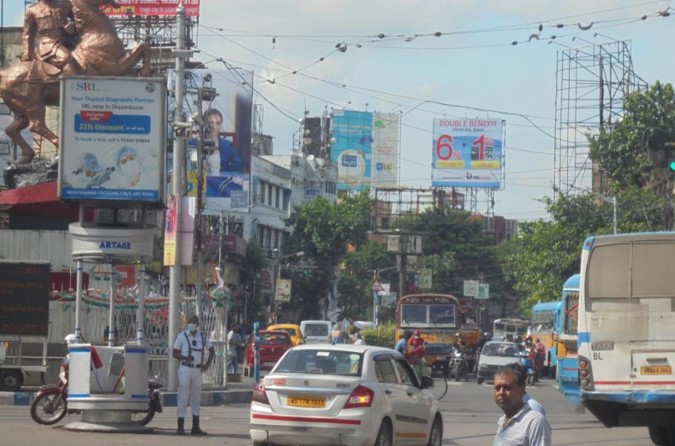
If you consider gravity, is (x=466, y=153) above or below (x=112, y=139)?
above

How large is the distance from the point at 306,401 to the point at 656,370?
4.82 m

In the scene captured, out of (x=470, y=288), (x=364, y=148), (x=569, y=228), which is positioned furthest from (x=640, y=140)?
(x=364, y=148)

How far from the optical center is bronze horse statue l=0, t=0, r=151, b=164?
3625 cm

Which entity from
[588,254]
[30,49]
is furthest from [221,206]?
[588,254]

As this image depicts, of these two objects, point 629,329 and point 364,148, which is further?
point 364,148

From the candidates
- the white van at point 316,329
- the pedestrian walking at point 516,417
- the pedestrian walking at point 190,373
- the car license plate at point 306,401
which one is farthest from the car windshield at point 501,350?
the pedestrian walking at point 516,417

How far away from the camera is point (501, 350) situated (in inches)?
1759

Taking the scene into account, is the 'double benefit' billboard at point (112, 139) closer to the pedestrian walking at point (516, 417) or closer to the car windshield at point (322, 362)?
the car windshield at point (322, 362)

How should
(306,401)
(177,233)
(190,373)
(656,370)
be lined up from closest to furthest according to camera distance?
(306,401) < (656,370) < (190,373) < (177,233)

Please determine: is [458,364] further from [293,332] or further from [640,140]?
[640,140]

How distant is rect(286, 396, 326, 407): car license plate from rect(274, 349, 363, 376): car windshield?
0.42m

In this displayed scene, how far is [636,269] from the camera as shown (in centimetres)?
1688

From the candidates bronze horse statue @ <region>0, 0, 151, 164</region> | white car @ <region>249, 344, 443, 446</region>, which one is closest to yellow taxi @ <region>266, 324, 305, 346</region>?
bronze horse statue @ <region>0, 0, 151, 164</region>

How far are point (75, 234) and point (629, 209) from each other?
43592 mm
